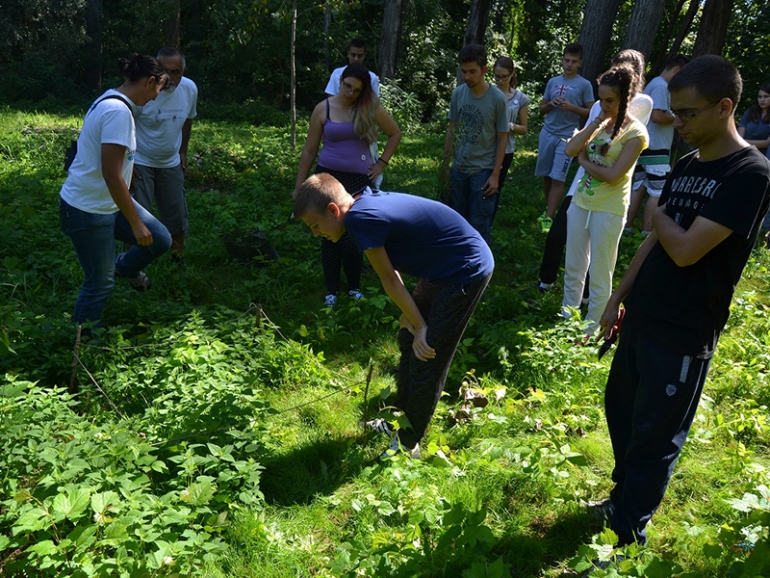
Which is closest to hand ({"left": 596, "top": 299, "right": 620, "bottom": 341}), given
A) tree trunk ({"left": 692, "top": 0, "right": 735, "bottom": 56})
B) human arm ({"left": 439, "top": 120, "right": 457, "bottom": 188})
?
human arm ({"left": 439, "top": 120, "right": 457, "bottom": 188})

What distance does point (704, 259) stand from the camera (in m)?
2.54

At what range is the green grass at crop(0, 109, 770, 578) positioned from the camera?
9.59 feet

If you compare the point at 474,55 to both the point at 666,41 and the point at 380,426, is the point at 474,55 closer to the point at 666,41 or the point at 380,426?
the point at 380,426

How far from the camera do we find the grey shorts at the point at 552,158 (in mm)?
7332

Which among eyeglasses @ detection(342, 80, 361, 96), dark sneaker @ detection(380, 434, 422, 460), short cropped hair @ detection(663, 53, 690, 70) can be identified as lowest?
dark sneaker @ detection(380, 434, 422, 460)

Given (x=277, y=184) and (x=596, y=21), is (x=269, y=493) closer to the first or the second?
(x=277, y=184)

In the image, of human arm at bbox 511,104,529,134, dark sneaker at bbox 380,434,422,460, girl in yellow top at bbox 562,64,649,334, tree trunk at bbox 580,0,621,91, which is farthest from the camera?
tree trunk at bbox 580,0,621,91

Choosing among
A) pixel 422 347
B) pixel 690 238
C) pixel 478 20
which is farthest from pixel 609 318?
pixel 478 20

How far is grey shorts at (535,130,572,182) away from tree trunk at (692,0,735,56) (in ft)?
14.8

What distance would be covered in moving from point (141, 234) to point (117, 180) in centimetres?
45

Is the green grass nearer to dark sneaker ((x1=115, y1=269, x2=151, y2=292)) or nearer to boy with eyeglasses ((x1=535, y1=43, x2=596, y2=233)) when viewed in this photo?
dark sneaker ((x1=115, y1=269, x2=151, y2=292))

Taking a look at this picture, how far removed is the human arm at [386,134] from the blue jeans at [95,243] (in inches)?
72.8

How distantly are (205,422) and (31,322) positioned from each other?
2.03m

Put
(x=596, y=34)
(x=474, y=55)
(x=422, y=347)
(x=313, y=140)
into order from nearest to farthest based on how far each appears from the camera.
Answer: (x=422, y=347) → (x=313, y=140) → (x=474, y=55) → (x=596, y=34)
